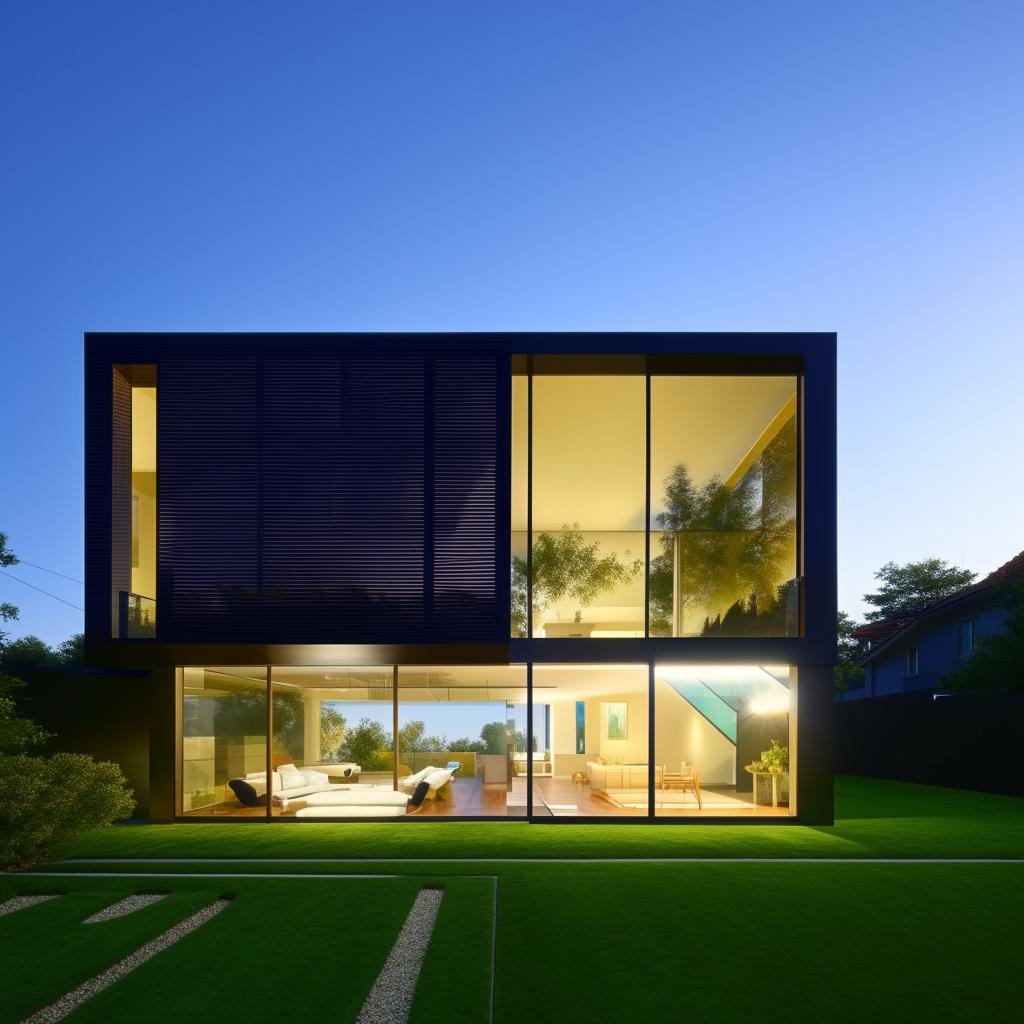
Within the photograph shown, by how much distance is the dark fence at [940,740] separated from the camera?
19.0 meters

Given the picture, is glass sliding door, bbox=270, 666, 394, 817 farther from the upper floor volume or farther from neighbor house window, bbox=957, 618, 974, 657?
neighbor house window, bbox=957, 618, 974, 657

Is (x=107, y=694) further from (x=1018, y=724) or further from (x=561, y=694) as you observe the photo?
(x=1018, y=724)

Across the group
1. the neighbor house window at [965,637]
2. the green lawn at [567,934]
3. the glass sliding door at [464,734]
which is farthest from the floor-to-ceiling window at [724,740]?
the neighbor house window at [965,637]

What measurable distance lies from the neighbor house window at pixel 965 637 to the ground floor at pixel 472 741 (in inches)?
651

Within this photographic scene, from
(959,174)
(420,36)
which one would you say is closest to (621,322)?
(959,174)

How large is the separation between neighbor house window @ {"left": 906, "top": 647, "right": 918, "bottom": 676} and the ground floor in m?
19.9

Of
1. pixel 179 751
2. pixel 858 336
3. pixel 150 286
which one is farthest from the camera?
pixel 150 286

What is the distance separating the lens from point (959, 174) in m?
22.5

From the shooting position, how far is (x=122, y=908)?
8.88 meters

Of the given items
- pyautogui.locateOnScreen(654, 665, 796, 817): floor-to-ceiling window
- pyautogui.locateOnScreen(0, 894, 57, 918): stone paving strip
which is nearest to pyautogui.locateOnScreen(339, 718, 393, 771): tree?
pyautogui.locateOnScreen(654, 665, 796, 817): floor-to-ceiling window

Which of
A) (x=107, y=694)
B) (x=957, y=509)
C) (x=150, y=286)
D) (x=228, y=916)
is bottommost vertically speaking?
(x=228, y=916)

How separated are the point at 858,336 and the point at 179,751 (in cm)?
4564

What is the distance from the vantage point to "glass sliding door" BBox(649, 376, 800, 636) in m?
14.0

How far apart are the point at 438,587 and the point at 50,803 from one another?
5.44 metres
